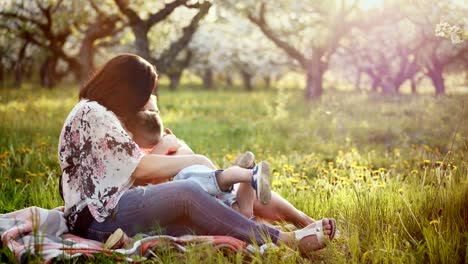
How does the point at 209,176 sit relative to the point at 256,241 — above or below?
above

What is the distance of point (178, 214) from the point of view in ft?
12.1

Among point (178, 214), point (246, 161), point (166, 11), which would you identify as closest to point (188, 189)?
point (178, 214)

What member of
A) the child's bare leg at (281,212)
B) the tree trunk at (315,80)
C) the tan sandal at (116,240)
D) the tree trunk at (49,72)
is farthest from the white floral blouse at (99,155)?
the tree trunk at (49,72)

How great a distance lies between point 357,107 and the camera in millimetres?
Answer: 14969

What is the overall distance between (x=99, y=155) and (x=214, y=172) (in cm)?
78

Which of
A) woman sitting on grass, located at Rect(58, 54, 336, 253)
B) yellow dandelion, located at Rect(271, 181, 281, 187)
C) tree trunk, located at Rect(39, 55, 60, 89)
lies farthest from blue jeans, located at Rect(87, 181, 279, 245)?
tree trunk, located at Rect(39, 55, 60, 89)

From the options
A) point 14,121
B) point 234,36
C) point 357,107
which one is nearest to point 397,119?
point 357,107

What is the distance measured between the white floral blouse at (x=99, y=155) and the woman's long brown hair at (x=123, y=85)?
9cm

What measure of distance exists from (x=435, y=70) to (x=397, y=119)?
13023 mm

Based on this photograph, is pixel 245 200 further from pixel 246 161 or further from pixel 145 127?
pixel 145 127

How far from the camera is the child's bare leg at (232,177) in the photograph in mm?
3668

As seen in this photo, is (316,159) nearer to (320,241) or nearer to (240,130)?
(240,130)

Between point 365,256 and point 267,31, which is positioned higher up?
point 267,31

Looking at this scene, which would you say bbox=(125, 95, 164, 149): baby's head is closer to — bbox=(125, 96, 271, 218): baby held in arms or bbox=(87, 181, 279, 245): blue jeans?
bbox=(125, 96, 271, 218): baby held in arms
